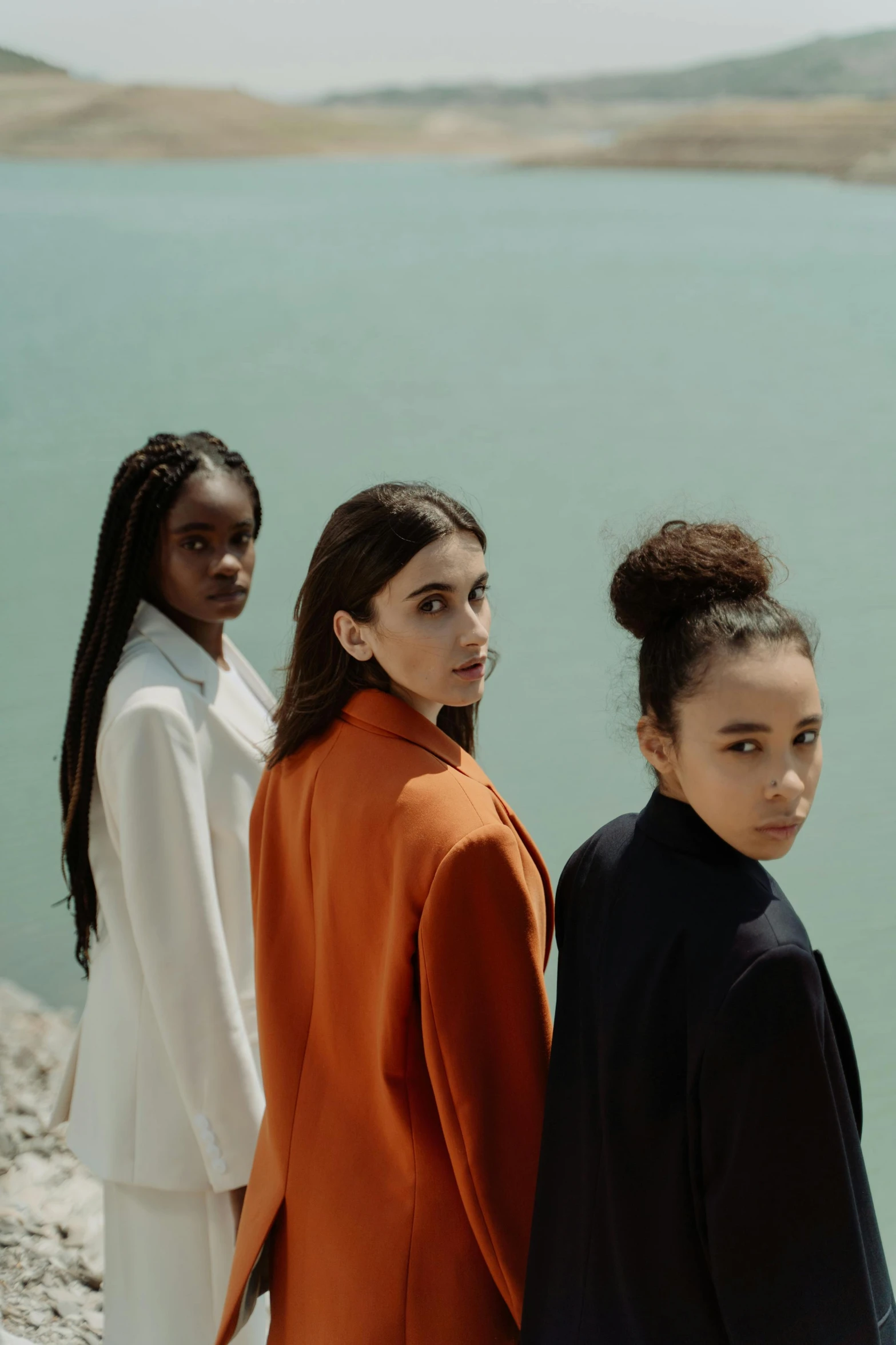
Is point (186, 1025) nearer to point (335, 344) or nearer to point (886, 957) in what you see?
point (886, 957)

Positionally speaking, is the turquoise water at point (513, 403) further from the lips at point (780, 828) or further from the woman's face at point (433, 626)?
the lips at point (780, 828)

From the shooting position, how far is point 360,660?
1343mm

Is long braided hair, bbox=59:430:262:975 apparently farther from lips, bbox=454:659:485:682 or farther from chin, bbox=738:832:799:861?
chin, bbox=738:832:799:861

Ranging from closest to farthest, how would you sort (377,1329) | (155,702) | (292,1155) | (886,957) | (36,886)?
(377,1329) → (292,1155) → (155,702) → (886,957) → (36,886)

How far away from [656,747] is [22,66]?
3516 millimetres

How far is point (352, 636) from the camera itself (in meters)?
Answer: 1.33

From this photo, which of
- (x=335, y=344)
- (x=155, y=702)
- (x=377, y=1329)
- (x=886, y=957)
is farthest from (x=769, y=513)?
(x=377, y=1329)

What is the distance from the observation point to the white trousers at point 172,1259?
1.79m

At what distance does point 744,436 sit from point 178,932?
84.1 inches

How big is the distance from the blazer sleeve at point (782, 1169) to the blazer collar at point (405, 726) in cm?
39

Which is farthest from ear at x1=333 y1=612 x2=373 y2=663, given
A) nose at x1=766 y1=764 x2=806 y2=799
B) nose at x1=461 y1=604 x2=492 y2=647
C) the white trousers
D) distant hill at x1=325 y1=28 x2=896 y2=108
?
distant hill at x1=325 y1=28 x2=896 y2=108

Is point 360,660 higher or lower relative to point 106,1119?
higher

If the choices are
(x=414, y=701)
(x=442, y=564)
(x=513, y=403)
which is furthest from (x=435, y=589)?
(x=513, y=403)

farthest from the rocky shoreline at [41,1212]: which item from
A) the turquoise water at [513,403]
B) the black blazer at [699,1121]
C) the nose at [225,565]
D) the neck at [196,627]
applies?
the black blazer at [699,1121]
